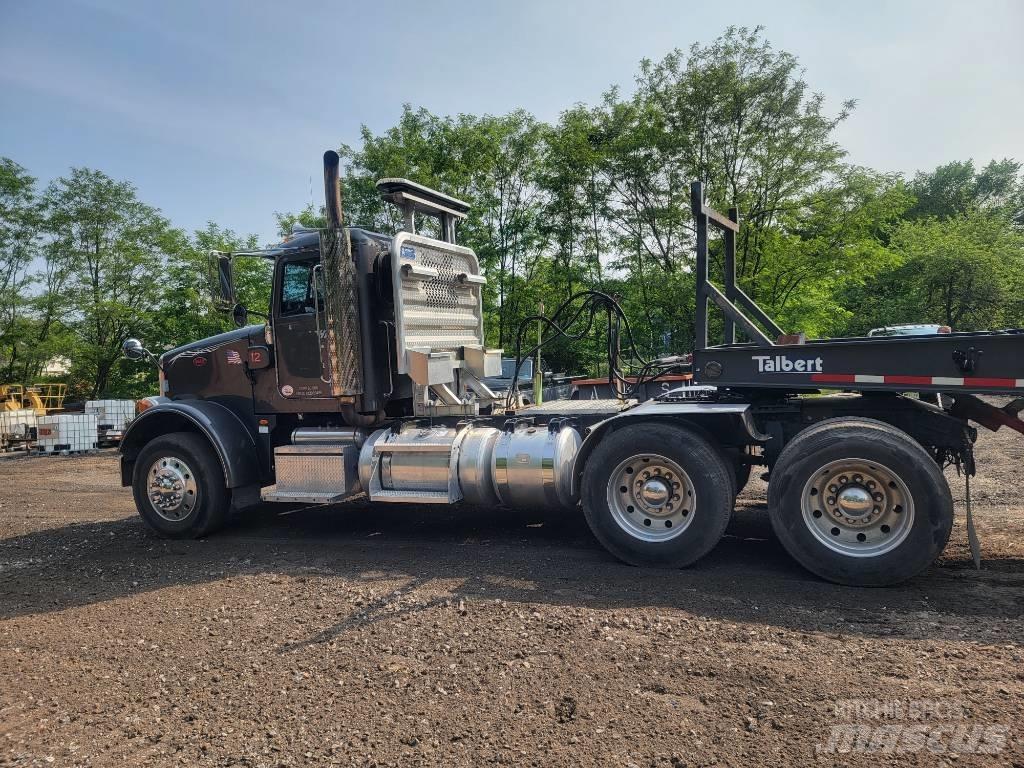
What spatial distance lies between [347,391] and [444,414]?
106 cm

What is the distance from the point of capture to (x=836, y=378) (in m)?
5.11

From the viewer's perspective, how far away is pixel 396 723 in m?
3.23

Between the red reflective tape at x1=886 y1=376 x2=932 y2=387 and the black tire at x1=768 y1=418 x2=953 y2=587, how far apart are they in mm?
328

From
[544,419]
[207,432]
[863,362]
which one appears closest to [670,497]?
[544,419]

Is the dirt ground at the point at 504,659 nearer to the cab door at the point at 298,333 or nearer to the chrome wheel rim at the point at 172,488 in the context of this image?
the chrome wheel rim at the point at 172,488

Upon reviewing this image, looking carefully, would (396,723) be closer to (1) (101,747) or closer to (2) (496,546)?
(1) (101,747)

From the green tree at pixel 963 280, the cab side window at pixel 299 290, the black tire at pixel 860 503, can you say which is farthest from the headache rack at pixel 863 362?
the green tree at pixel 963 280

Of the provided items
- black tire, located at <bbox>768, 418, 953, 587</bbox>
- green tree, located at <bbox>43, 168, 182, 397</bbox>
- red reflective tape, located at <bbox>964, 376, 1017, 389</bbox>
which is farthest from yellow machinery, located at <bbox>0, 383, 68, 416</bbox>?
red reflective tape, located at <bbox>964, 376, 1017, 389</bbox>

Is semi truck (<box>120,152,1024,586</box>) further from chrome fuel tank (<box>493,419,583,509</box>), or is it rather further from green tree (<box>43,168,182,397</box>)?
green tree (<box>43,168,182,397</box>)

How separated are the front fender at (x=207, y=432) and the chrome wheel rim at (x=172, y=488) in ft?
1.26

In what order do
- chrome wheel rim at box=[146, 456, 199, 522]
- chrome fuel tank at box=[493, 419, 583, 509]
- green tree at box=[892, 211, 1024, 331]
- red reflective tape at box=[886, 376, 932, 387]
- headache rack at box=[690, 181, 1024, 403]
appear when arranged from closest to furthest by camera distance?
headache rack at box=[690, 181, 1024, 403]
red reflective tape at box=[886, 376, 932, 387]
chrome fuel tank at box=[493, 419, 583, 509]
chrome wheel rim at box=[146, 456, 199, 522]
green tree at box=[892, 211, 1024, 331]

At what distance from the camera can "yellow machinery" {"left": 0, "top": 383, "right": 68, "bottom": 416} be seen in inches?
833

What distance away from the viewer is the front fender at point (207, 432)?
7125 millimetres

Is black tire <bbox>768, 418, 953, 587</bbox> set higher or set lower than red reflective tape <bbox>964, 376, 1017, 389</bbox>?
lower
